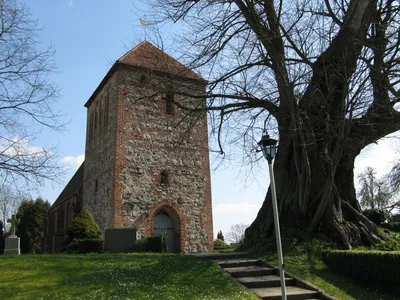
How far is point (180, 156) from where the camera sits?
73.0 ft

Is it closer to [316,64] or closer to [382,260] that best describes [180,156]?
[316,64]

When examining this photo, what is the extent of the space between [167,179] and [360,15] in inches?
512

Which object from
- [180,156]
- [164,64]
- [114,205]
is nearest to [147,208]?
[114,205]

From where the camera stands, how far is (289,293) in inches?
322

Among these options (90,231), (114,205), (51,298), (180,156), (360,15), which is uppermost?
(360,15)

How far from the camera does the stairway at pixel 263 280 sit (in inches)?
321

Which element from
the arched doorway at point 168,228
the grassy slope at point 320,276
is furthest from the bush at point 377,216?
the arched doorway at point 168,228

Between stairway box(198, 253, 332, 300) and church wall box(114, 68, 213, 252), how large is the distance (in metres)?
10.1

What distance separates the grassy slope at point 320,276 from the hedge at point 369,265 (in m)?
0.17

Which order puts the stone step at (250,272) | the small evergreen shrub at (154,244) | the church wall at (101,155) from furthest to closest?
the church wall at (101,155), the small evergreen shrub at (154,244), the stone step at (250,272)

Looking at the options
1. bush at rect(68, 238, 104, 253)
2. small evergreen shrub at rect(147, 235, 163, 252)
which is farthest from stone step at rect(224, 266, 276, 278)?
bush at rect(68, 238, 104, 253)

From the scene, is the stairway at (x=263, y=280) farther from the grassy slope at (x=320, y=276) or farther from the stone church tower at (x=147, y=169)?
the stone church tower at (x=147, y=169)

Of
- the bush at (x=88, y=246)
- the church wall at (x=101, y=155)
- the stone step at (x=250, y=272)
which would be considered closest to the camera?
the stone step at (x=250, y=272)

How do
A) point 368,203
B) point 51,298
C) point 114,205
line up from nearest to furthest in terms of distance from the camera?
1. point 51,298
2. point 114,205
3. point 368,203
